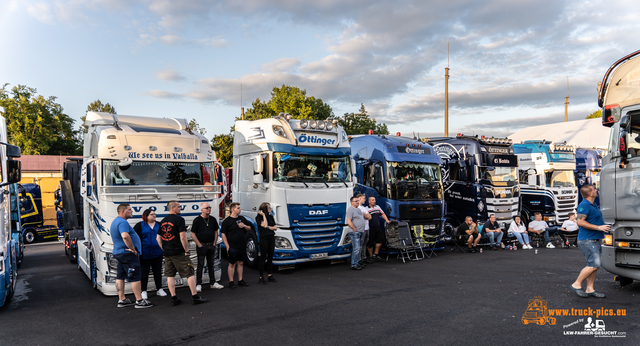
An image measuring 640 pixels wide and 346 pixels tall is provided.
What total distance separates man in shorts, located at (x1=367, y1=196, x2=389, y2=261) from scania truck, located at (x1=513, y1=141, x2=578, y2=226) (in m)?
8.20

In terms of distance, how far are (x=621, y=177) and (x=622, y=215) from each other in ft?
2.09

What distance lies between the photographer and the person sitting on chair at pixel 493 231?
44.3 feet

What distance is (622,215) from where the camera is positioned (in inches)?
265

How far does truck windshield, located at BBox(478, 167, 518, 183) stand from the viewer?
14328mm

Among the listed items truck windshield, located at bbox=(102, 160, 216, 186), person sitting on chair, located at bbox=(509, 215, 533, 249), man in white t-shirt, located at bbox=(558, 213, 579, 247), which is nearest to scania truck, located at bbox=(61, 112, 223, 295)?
truck windshield, located at bbox=(102, 160, 216, 186)

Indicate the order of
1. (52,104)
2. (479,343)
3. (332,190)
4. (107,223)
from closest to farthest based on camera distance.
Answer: (479,343)
(107,223)
(332,190)
(52,104)

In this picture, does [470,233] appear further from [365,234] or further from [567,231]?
[365,234]

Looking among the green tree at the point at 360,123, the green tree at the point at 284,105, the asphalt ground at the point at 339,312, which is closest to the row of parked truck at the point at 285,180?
the asphalt ground at the point at 339,312

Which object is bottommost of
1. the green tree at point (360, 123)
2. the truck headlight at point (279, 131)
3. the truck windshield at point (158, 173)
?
the truck windshield at point (158, 173)

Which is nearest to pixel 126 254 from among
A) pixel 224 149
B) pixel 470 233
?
pixel 470 233

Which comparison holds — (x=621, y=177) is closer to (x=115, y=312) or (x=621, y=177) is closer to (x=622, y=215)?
(x=622, y=215)

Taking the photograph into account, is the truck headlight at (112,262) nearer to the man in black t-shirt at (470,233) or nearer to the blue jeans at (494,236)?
the man in black t-shirt at (470,233)

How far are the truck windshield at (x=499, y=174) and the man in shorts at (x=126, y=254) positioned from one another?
38.4ft

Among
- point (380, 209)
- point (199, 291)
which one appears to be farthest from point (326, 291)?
point (380, 209)
